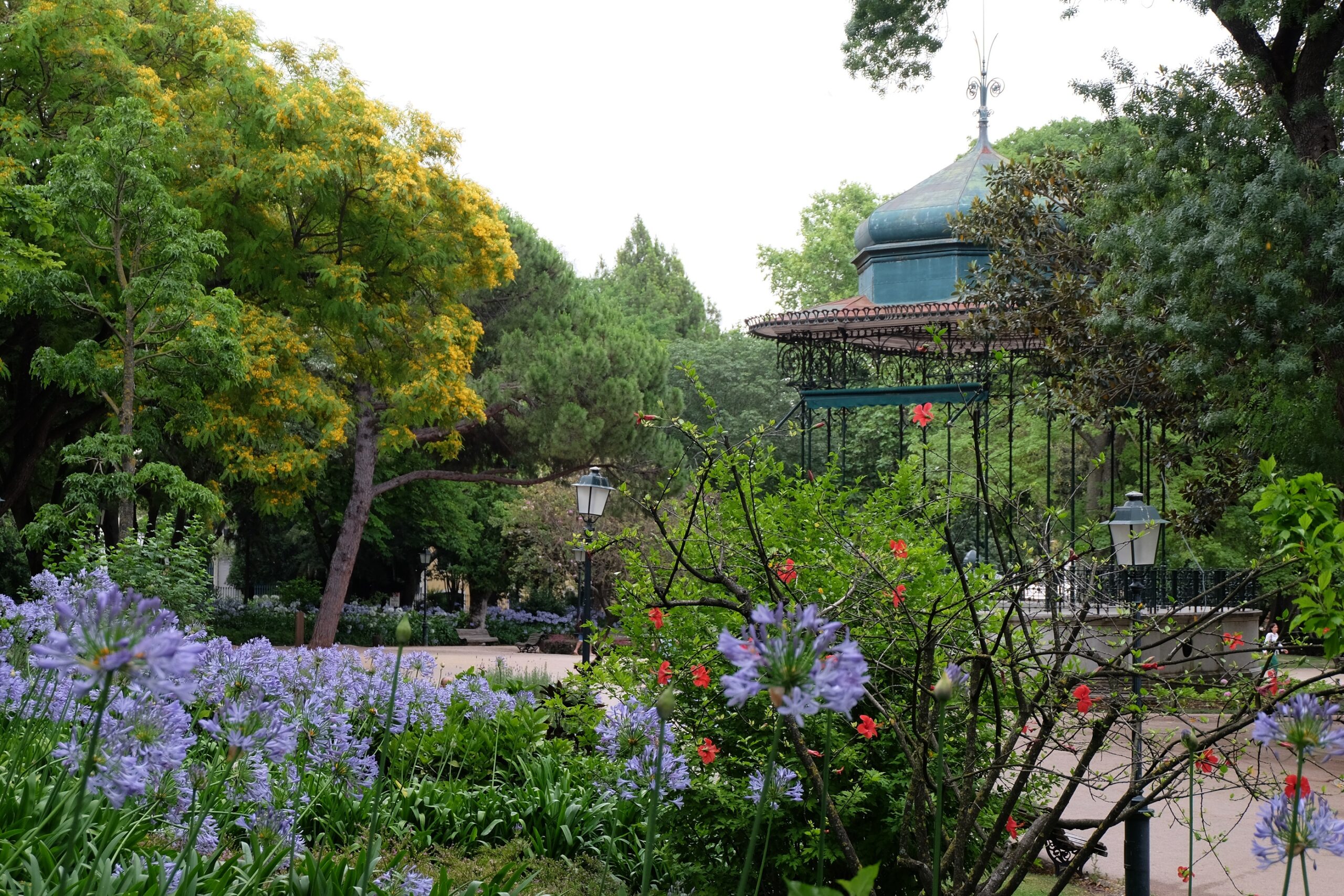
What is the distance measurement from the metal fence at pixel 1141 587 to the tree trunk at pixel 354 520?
13.5 meters

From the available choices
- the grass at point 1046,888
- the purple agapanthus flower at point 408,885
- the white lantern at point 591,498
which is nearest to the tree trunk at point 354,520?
the white lantern at point 591,498

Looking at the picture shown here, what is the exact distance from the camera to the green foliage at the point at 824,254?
43.8 metres

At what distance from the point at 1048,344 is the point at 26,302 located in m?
13.0

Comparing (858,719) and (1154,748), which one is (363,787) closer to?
(858,719)

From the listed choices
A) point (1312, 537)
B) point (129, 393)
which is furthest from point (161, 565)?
point (1312, 537)

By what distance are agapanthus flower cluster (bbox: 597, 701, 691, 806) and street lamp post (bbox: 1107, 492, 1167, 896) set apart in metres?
1.39

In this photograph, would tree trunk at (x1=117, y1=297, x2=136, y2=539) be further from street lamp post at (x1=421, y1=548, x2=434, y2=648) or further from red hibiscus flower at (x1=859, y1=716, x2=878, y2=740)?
red hibiscus flower at (x1=859, y1=716, x2=878, y2=740)

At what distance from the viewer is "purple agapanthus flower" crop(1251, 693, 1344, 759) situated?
5.73 feet

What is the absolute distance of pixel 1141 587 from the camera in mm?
8219

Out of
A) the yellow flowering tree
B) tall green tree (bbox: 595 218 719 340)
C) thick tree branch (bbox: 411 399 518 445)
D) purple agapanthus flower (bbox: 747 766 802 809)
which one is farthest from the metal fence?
tall green tree (bbox: 595 218 719 340)

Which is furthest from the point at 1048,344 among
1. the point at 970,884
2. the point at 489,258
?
the point at 970,884

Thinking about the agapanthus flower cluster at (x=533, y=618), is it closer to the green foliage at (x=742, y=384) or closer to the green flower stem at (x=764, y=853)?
the green foliage at (x=742, y=384)

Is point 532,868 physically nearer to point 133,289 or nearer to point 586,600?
point 586,600

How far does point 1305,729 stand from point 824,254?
43.3m
